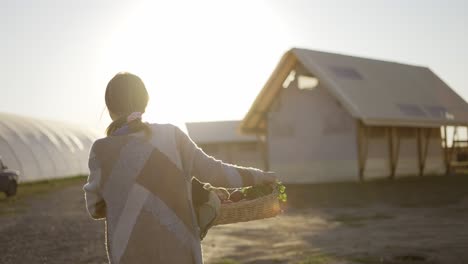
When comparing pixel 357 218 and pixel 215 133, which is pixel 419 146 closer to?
pixel 357 218

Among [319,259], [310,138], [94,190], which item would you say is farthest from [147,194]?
[310,138]

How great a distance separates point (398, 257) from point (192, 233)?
5.81 meters

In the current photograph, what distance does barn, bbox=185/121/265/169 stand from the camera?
44669mm

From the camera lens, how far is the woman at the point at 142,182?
317 cm

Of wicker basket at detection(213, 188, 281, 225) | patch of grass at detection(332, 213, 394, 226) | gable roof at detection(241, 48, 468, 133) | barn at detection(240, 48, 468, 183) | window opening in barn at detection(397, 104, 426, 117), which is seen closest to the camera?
wicker basket at detection(213, 188, 281, 225)

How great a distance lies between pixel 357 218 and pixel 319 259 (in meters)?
5.79

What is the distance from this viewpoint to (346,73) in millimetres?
26719

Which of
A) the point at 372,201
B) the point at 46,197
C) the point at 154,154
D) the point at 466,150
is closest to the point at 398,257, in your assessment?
the point at 154,154

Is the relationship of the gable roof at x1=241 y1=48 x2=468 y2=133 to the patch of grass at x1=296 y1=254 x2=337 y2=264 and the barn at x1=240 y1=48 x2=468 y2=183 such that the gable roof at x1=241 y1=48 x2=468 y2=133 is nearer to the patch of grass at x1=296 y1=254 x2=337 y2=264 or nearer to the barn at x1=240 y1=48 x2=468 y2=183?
the barn at x1=240 y1=48 x2=468 y2=183

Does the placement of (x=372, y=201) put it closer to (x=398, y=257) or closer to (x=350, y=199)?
(x=350, y=199)

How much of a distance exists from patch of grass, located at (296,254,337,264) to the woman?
5.23 meters

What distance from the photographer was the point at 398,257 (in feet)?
27.6

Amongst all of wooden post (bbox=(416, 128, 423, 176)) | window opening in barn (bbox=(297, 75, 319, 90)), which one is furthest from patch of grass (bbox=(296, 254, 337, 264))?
wooden post (bbox=(416, 128, 423, 176))

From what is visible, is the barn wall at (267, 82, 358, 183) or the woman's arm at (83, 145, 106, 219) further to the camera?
the barn wall at (267, 82, 358, 183)
